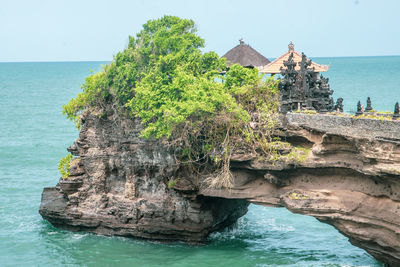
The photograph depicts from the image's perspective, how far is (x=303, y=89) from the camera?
1038 inches

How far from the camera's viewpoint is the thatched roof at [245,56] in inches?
1249

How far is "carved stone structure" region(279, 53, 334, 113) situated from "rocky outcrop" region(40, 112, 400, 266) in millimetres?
1511

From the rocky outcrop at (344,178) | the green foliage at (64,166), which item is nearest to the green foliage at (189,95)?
the rocky outcrop at (344,178)

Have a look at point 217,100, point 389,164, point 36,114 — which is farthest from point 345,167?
point 36,114

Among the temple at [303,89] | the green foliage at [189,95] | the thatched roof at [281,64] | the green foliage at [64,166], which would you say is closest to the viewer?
the green foliage at [189,95]

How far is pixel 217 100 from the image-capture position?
24.6 m

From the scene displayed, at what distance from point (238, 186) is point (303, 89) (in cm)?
553

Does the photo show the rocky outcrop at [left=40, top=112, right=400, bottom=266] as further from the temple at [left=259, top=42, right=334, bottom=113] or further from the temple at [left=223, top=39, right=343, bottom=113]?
the temple at [left=259, top=42, right=334, bottom=113]

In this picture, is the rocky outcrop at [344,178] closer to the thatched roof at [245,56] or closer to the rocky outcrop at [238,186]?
the rocky outcrop at [238,186]

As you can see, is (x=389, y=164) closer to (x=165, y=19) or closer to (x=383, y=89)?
(x=165, y=19)

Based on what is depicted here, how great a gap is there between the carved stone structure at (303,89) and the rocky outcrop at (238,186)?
151cm

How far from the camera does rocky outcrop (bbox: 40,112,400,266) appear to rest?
22.0m

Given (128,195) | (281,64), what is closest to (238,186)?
(128,195)

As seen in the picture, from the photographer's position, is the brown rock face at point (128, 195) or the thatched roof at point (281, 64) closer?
the brown rock face at point (128, 195)
